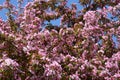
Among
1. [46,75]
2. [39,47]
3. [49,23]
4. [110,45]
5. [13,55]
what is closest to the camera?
[46,75]

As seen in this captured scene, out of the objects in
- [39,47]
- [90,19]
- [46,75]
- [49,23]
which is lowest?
[46,75]

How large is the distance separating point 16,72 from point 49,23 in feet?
15.8

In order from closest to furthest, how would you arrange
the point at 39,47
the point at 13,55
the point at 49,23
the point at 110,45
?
the point at 13,55, the point at 39,47, the point at 110,45, the point at 49,23

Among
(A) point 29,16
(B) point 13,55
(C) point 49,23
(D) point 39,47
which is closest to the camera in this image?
(B) point 13,55

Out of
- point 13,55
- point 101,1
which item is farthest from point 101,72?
point 101,1

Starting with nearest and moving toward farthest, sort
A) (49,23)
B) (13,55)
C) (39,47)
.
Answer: (13,55) < (39,47) < (49,23)

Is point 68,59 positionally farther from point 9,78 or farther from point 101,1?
Answer: point 101,1

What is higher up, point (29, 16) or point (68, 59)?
point (29, 16)

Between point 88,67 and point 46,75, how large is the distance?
1425 mm

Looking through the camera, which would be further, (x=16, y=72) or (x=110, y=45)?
(x=110, y=45)

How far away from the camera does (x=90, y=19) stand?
1176cm

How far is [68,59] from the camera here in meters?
9.79

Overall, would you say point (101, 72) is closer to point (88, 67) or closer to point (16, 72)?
point (88, 67)

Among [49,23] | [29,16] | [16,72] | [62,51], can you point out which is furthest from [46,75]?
[49,23]
